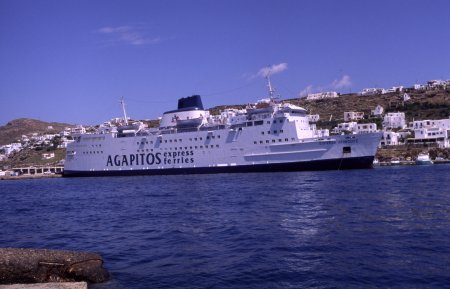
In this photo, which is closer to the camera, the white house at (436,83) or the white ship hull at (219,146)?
the white ship hull at (219,146)

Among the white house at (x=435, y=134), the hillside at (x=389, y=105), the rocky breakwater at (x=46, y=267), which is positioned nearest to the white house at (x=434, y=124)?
the white house at (x=435, y=134)

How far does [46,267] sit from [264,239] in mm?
4587

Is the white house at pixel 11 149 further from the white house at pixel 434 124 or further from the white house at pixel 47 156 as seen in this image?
the white house at pixel 434 124

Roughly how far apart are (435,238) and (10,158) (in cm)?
10573

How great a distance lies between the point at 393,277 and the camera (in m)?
6.75

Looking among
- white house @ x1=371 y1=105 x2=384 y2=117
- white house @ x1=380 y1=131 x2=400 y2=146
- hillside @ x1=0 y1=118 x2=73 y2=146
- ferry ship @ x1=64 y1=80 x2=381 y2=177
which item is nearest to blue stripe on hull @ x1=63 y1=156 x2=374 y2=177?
ferry ship @ x1=64 y1=80 x2=381 y2=177

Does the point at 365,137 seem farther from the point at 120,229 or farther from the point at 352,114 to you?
the point at 352,114

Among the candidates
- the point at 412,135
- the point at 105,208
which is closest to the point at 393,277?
the point at 105,208

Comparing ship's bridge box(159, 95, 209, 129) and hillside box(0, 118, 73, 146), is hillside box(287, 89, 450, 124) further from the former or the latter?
hillside box(0, 118, 73, 146)

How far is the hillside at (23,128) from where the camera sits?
138125mm

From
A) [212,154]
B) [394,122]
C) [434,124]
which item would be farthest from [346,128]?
[212,154]

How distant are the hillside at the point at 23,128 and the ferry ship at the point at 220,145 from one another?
3739 inches

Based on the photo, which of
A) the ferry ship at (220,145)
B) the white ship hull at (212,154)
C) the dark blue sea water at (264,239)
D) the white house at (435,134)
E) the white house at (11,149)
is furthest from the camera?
the white house at (11,149)

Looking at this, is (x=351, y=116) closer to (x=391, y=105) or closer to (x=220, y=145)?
(x=391, y=105)
